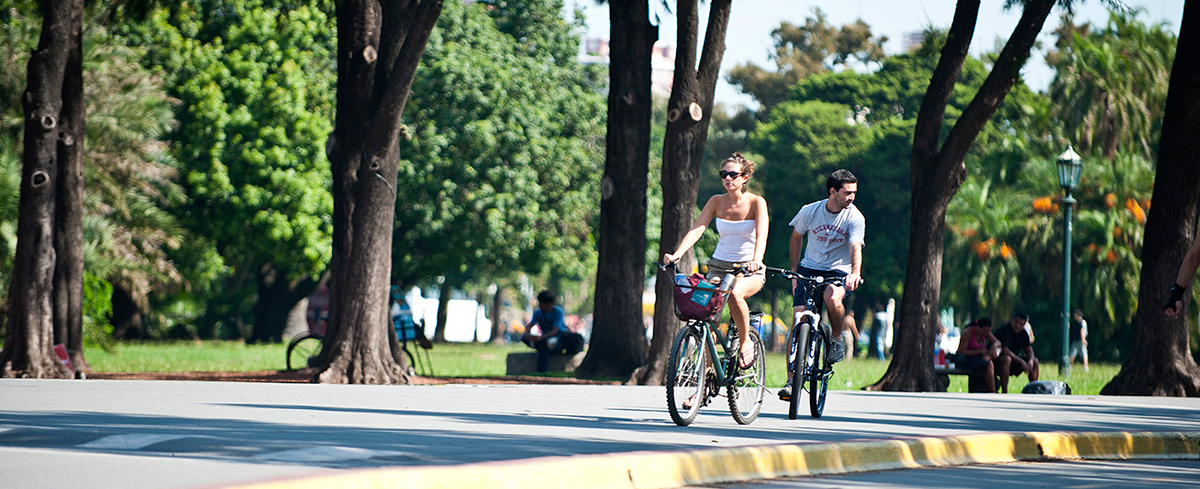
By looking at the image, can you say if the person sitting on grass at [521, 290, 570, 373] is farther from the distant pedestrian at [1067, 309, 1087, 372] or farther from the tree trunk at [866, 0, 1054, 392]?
the distant pedestrian at [1067, 309, 1087, 372]

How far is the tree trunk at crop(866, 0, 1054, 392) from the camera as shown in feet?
55.6

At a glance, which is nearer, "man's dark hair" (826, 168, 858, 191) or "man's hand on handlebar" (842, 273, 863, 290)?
"man's hand on handlebar" (842, 273, 863, 290)

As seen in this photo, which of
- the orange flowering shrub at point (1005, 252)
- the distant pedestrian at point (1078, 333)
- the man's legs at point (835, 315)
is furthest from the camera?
the orange flowering shrub at point (1005, 252)

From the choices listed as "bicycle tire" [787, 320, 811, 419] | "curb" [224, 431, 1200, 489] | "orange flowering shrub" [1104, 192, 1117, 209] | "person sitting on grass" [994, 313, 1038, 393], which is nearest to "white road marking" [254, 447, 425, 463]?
"curb" [224, 431, 1200, 489]

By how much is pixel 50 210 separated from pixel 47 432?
8.97 meters

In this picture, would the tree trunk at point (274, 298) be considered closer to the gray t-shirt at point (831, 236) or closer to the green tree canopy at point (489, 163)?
the green tree canopy at point (489, 163)

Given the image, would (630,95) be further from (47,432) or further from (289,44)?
(289,44)

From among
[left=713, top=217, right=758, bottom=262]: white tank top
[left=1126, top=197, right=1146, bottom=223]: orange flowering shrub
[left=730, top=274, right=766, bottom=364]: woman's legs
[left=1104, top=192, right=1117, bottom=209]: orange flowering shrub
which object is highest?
[left=1104, top=192, right=1117, bottom=209]: orange flowering shrub

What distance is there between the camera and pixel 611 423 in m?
9.56

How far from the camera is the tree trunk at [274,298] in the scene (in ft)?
149

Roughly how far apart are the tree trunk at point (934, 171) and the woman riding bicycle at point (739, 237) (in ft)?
26.4

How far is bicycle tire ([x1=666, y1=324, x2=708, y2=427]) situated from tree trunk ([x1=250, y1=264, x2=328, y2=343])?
1449 inches

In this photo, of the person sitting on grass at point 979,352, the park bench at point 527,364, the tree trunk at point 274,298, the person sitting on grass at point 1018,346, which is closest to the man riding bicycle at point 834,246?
the person sitting on grass at point 979,352

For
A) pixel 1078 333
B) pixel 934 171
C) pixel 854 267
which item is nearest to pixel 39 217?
pixel 854 267
